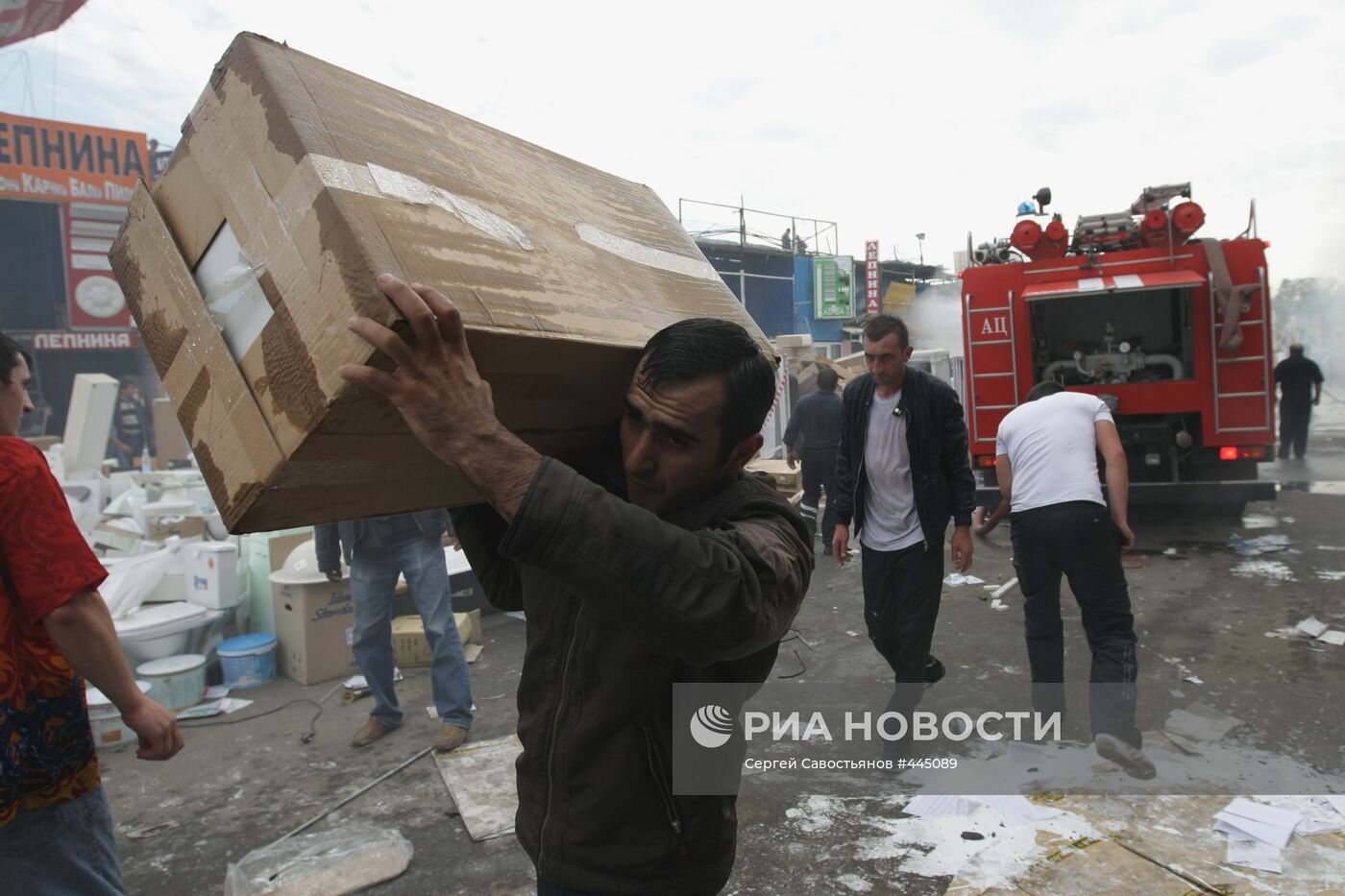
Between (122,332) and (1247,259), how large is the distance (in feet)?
70.5

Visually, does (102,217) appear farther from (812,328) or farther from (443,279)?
(443,279)

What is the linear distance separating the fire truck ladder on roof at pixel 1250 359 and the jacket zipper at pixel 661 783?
7.57m

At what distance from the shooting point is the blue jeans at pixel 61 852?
5.90 ft

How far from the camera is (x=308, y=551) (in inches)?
208

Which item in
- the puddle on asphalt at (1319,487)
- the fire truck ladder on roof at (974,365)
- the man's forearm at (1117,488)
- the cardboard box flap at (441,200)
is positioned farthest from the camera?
the puddle on asphalt at (1319,487)

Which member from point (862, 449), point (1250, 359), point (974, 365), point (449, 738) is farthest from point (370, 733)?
point (1250, 359)

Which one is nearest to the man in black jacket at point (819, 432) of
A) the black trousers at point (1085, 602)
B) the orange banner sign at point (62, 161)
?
the black trousers at point (1085, 602)

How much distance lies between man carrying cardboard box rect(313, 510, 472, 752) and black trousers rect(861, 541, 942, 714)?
7.04 ft

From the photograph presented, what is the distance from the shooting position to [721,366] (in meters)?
1.25

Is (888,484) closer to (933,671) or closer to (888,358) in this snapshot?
(888,358)

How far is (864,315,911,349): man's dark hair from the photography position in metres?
3.76

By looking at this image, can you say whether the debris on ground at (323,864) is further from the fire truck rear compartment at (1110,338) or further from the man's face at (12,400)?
the fire truck rear compartment at (1110,338)

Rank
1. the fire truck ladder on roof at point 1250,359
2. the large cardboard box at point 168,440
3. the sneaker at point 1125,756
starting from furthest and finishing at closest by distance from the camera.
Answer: the large cardboard box at point 168,440, the fire truck ladder on roof at point 1250,359, the sneaker at point 1125,756

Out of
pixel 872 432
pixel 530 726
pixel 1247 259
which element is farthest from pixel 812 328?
pixel 530 726
